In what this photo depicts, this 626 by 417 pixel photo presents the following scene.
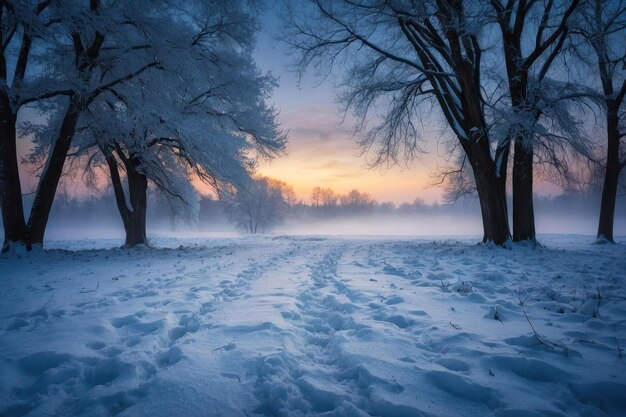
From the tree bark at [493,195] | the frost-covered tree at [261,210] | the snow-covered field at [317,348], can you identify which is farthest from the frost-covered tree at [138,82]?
the frost-covered tree at [261,210]

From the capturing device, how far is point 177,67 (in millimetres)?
8445

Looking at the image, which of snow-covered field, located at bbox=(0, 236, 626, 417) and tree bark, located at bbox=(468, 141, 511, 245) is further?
tree bark, located at bbox=(468, 141, 511, 245)

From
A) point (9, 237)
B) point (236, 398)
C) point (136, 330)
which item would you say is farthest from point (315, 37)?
point (9, 237)

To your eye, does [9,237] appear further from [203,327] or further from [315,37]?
[315,37]

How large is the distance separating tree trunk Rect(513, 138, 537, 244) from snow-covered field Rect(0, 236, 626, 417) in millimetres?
5054

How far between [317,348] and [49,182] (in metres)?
10.4

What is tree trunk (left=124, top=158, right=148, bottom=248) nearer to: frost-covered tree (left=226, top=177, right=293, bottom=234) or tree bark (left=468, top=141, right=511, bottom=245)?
tree bark (left=468, top=141, right=511, bottom=245)

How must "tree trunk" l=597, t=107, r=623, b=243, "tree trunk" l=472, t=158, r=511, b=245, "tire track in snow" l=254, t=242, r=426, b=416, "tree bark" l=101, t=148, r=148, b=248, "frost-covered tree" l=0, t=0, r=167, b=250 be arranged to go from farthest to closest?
"tree trunk" l=597, t=107, r=623, b=243
"tree bark" l=101, t=148, r=148, b=248
"tree trunk" l=472, t=158, r=511, b=245
"frost-covered tree" l=0, t=0, r=167, b=250
"tire track in snow" l=254, t=242, r=426, b=416

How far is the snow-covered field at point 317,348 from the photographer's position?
178cm

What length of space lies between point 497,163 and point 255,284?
9.01m

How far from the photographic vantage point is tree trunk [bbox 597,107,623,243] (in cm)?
1252

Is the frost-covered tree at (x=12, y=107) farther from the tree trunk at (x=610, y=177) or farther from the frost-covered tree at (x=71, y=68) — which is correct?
the tree trunk at (x=610, y=177)

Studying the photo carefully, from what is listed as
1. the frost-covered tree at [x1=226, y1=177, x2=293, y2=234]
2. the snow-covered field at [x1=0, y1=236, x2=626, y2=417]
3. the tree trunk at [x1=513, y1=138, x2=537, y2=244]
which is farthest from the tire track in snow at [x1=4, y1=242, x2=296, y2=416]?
the frost-covered tree at [x1=226, y1=177, x2=293, y2=234]

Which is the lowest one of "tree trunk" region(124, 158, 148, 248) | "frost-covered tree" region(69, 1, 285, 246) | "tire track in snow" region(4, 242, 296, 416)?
"tire track in snow" region(4, 242, 296, 416)
